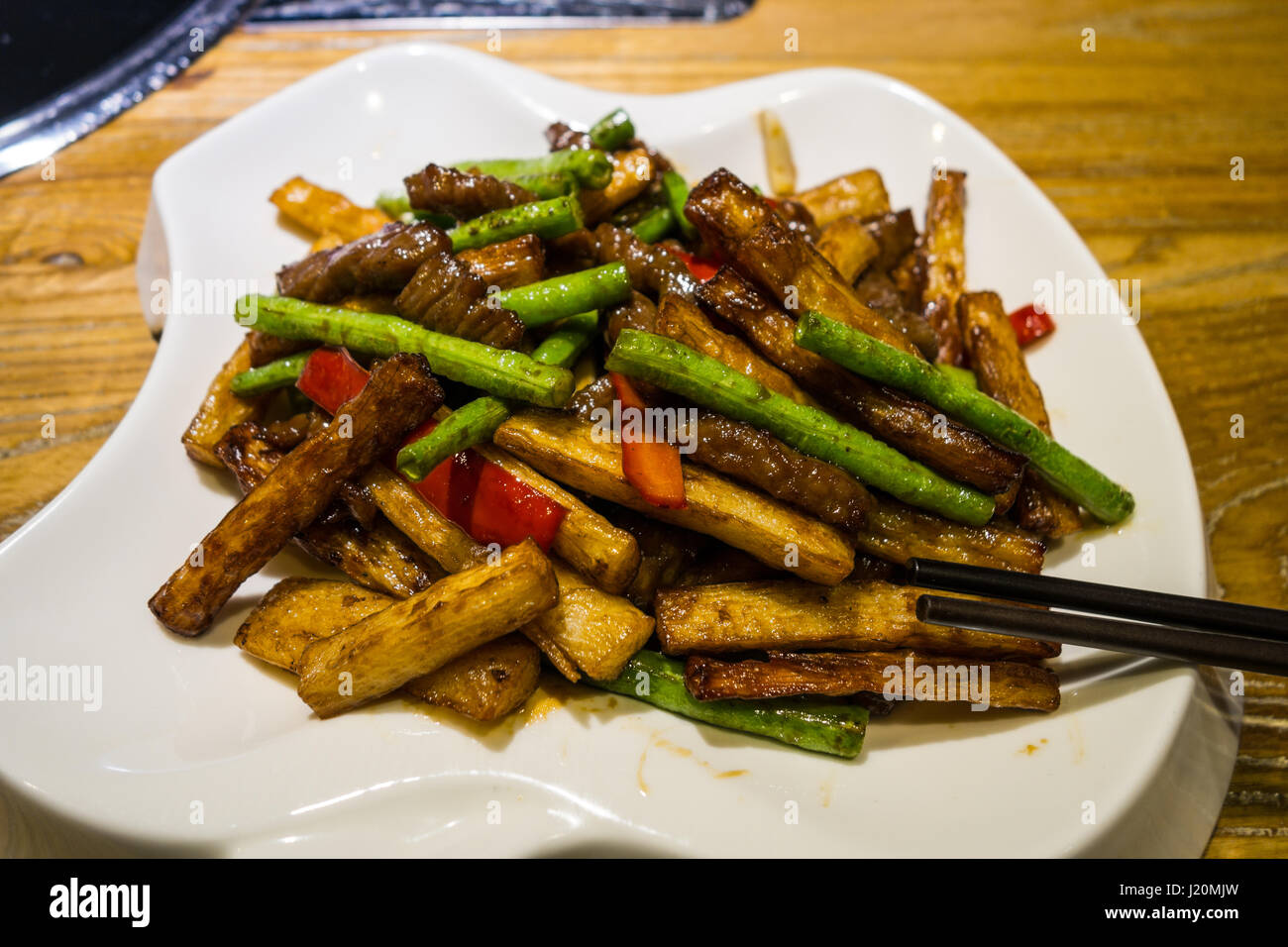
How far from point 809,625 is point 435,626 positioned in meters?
0.97

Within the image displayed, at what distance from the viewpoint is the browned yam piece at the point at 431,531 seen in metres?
2.46

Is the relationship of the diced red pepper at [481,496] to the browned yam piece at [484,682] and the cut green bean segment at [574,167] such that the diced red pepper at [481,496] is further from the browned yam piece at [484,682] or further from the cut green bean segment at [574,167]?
the cut green bean segment at [574,167]

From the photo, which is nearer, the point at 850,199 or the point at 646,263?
the point at 646,263

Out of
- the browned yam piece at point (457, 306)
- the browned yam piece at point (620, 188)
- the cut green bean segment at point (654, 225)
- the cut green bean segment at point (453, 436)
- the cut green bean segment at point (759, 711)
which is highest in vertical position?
the browned yam piece at point (620, 188)

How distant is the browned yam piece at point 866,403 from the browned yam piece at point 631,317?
6.6 inches

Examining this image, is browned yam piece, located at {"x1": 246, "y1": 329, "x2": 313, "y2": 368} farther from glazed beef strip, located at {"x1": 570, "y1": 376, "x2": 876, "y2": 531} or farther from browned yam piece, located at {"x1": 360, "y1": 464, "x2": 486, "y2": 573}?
glazed beef strip, located at {"x1": 570, "y1": 376, "x2": 876, "y2": 531}

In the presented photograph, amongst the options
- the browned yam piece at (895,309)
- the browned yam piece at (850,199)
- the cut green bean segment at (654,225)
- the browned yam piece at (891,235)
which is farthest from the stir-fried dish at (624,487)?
the browned yam piece at (850,199)

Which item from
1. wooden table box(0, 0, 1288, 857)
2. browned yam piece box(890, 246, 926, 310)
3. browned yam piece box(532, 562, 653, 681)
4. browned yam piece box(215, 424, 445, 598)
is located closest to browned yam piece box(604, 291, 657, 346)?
browned yam piece box(532, 562, 653, 681)

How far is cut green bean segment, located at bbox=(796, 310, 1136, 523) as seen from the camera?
244 centimetres

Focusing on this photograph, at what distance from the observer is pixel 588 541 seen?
243 cm

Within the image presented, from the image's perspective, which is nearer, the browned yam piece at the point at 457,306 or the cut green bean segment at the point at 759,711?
the cut green bean segment at the point at 759,711

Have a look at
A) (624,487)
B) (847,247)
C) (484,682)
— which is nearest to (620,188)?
(847,247)

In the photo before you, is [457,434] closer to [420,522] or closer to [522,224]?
[420,522]

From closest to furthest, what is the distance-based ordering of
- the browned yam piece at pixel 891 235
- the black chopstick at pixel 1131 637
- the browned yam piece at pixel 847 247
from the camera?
the black chopstick at pixel 1131 637
the browned yam piece at pixel 847 247
the browned yam piece at pixel 891 235
